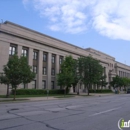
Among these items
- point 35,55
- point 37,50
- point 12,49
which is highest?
point 37,50

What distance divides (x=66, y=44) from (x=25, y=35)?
49.8 ft

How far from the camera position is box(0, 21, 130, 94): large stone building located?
3562 centimetres

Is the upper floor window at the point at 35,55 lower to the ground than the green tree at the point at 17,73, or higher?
higher

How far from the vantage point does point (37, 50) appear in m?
42.8

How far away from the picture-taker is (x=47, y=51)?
45.1 meters

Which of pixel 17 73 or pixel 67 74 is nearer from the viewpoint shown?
pixel 17 73

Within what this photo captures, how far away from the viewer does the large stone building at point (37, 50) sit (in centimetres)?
3562

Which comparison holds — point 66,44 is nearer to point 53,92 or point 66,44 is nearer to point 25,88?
point 53,92

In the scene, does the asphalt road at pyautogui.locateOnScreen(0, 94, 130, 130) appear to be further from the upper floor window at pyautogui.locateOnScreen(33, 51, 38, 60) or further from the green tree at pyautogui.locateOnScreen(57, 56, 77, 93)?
the upper floor window at pyautogui.locateOnScreen(33, 51, 38, 60)

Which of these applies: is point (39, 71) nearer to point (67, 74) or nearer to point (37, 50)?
point (37, 50)

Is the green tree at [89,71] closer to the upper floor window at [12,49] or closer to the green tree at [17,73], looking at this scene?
the upper floor window at [12,49]

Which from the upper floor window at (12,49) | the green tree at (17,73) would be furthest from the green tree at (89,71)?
the green tree at (17,73)

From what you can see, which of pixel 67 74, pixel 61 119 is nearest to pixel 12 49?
pixel 67 74

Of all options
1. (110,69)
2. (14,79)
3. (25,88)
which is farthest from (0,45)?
(110,69)
